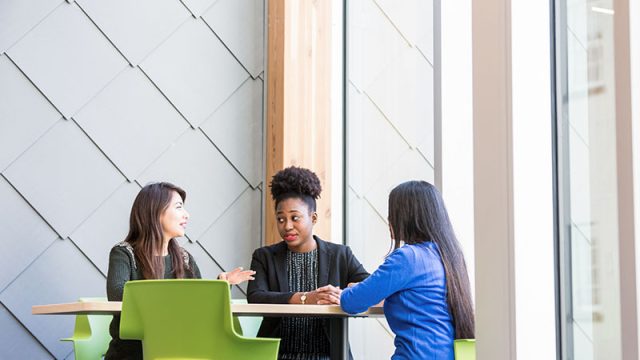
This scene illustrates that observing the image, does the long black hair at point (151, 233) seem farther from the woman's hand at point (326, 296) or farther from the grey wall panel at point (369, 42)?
the grey wall panel at point (369, 42)

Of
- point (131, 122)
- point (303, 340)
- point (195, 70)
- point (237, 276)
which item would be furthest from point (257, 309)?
point (195, 70)

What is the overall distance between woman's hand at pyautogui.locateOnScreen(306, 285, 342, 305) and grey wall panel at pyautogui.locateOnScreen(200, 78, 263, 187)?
1797 mm

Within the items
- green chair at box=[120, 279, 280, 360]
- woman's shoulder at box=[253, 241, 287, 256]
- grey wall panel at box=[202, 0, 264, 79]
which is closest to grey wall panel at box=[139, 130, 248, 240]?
grey wall panel at box=[202, 0, 264, 79]

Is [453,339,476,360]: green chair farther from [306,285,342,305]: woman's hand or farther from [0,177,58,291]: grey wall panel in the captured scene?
[0,177,58,291]: grey wall panel

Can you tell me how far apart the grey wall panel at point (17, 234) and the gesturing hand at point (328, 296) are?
6.16 ft

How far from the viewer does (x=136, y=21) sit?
5379 mm

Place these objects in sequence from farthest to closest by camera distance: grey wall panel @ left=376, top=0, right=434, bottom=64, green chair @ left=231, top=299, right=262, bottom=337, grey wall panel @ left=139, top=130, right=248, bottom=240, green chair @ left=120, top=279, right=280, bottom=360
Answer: grey wall panel @ left=139, top=130, right=248, bottom=240 < green chair @ left=231, top=299, right=262, bottom=337 < grey wall panel @ left=376, top=0, right=434, bottom=64 < green chair @ left=120, top=279, right=280, bottom=360

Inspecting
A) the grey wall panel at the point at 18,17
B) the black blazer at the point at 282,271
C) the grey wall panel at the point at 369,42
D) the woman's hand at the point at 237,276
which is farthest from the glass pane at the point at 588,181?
the grey wall panel at the point at 18,17

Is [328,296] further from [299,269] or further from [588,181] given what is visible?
[588,181]

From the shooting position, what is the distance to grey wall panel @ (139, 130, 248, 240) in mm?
5355

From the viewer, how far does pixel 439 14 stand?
4.14 m

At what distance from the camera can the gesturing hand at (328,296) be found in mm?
3693

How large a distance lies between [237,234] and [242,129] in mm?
603

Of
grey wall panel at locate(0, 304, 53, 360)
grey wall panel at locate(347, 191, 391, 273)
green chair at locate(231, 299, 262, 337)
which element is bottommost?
grey wall panel at locate(0, 304, 53, 360)
